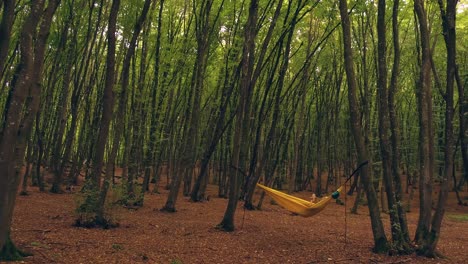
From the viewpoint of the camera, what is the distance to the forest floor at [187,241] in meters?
5.71

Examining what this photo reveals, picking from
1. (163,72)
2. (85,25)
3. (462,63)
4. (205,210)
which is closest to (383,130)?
(205,210)

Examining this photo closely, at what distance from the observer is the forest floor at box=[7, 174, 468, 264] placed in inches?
225

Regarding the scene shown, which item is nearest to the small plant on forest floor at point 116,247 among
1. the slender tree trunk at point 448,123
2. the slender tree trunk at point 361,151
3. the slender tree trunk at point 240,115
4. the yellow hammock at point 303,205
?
the slender tree trunk at point 240,115

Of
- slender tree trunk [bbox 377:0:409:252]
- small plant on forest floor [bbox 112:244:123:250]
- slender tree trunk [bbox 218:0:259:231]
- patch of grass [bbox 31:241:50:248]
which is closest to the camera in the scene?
patch of grass [bbox 31:241:50:248]

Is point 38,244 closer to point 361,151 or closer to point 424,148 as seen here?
point 361,151

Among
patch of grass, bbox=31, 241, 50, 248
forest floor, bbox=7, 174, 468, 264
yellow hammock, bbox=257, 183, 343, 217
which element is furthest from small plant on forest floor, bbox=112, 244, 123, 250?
yellow hammock, bbox=257, 183, 343, 217

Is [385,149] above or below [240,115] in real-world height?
below

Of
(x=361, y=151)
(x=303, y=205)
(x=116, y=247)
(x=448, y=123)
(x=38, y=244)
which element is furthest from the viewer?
(x=303, y=205)

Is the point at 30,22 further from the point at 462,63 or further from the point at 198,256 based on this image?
the point at 462,63

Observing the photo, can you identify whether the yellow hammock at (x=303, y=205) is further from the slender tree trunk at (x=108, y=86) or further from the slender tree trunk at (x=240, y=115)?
the slender tree trunk at (x=108, y=86)

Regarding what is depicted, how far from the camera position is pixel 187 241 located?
7.16m

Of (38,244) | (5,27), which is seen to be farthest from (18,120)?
(38,244)

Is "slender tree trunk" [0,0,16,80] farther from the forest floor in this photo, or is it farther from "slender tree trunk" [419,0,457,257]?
"slender tree trunk" [419,0,457,257]

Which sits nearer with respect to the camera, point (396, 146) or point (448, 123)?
point (448, 123)
